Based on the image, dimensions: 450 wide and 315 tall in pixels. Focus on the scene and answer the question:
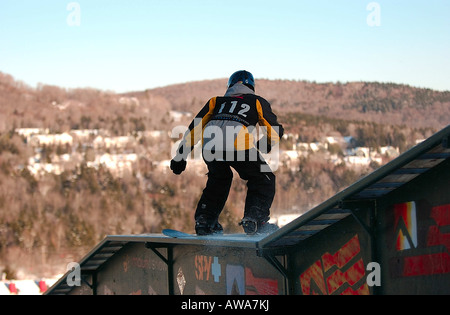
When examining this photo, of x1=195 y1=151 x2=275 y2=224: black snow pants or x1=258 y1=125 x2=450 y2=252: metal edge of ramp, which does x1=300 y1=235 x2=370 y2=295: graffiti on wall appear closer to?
x1=258 y1=125 x2=450 y2=252: metal edge of ramp

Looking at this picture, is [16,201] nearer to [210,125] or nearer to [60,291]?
[60,291]

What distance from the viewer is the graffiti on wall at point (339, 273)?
691cm

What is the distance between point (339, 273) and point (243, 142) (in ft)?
6.35

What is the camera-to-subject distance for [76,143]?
460ft

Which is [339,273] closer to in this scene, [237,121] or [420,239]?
[420,239]

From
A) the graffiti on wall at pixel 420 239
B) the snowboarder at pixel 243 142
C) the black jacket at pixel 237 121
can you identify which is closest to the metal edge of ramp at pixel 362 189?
the graffiti on wall at pixel 420 239

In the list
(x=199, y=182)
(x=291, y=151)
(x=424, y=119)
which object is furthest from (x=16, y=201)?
(x=424, y=119)

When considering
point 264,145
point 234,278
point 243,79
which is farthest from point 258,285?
point 243,79

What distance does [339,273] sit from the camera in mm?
7152

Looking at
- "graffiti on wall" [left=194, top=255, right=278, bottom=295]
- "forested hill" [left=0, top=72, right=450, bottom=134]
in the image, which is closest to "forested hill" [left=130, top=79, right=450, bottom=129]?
"forested hill" [left=0, top=72, right=450, bottom=134]

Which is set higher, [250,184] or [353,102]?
[353,102]

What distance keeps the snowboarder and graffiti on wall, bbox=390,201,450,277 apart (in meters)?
2.00

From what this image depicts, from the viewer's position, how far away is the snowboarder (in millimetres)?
8133

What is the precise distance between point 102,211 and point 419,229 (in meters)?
104
